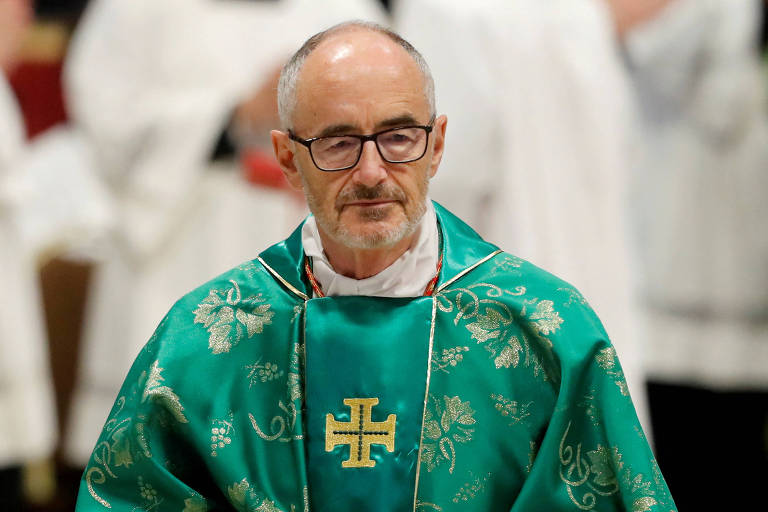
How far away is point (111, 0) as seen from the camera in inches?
170

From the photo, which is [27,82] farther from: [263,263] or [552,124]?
[263,263]

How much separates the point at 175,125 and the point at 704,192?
1.91m

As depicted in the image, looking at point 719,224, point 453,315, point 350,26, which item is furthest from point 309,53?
point 719,224

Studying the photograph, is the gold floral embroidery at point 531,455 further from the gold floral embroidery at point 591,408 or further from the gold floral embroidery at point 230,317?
the gold floral embroidery at point 230,317

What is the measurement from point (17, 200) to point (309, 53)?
7.66 ft

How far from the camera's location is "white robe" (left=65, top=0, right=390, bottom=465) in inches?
164

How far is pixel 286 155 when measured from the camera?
2.04m

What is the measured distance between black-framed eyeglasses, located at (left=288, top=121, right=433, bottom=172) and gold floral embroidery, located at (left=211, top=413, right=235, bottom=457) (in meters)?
0.38

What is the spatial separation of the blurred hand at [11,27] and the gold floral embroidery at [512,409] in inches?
124

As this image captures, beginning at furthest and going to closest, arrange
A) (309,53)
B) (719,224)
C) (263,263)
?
(719,224), (263,263), (309,53)

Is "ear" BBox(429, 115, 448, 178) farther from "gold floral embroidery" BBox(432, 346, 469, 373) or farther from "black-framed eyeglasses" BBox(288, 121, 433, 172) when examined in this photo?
"gold floral embroidery" BBox(432, 346, 469, 373)

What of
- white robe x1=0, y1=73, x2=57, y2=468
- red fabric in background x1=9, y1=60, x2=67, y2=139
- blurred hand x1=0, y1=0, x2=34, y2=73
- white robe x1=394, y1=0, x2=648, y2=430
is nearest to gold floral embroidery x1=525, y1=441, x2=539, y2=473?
white robe x1=394, y1=0, x2=648, y2=430

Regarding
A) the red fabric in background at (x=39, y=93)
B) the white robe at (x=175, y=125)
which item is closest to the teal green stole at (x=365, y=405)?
the white robe at (x=175, y=125)

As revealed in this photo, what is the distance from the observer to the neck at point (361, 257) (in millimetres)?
2006
